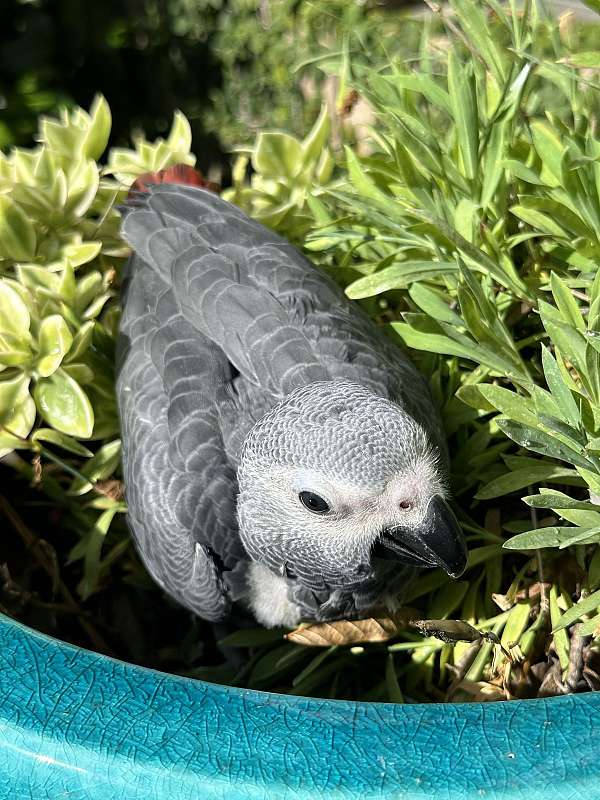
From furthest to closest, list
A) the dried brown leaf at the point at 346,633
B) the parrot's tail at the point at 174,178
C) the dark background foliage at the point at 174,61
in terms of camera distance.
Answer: the dark background foliage at the point at 174,61
the parrot's tail at the point at 174,178
the dried brown leaf at the point at 346,633

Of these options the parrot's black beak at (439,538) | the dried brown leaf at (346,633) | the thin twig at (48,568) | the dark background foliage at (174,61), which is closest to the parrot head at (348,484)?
the parrot's black beak at (439,538)

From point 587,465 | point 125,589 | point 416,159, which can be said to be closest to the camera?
point 587,465

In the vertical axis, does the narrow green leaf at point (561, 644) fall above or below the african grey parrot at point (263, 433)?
below

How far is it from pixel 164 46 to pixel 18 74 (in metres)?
0.42

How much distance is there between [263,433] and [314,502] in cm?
10

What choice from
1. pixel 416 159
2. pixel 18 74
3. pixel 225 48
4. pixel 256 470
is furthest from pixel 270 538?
pixel 225 48

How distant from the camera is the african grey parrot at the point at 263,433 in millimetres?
908

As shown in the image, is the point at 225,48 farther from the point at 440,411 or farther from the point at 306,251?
the point at 440,411

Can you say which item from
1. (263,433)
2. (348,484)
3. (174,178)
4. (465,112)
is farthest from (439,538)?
(174,178)

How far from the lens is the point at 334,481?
35.4 inches

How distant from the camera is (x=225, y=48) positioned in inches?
98.4

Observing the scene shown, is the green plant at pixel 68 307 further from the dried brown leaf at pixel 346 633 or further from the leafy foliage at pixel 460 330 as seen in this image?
the dried brown leaf at pixel 346 633

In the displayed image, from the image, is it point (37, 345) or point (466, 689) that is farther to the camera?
point (37, 345)

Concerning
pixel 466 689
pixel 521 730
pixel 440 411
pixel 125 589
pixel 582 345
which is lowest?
pixel 125 589
